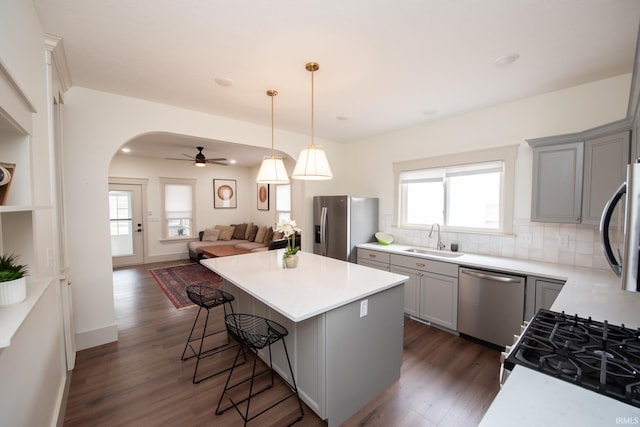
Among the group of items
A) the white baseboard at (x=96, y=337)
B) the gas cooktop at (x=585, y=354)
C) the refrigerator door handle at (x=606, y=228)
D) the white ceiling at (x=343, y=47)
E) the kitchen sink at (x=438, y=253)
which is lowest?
the white baseboard at (x=96, y=337)

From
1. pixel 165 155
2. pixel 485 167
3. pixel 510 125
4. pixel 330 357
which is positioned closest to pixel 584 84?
pixel 510 125

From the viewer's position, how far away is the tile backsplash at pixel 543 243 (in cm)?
258

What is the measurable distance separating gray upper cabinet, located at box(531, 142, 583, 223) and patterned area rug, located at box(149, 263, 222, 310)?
14.8ft

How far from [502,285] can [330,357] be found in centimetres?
193

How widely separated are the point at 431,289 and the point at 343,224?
147 cm

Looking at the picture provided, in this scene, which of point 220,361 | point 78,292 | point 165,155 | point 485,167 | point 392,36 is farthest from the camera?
point 165,155

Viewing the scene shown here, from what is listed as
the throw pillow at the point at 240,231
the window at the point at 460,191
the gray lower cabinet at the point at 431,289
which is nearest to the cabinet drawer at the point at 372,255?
the gray lower cabinet at the point at 431,289

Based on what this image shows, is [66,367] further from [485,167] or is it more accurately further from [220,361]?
[485,167]

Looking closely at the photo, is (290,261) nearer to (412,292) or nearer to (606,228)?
(412,292)

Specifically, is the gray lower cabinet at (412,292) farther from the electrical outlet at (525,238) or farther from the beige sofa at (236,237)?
the beige sofa at (236,237)

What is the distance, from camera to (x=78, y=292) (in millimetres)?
2701

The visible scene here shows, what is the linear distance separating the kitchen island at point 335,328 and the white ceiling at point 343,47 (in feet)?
5.79

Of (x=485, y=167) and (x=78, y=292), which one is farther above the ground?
(x=485, y=167)

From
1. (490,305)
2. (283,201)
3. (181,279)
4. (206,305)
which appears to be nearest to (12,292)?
(206,305)
